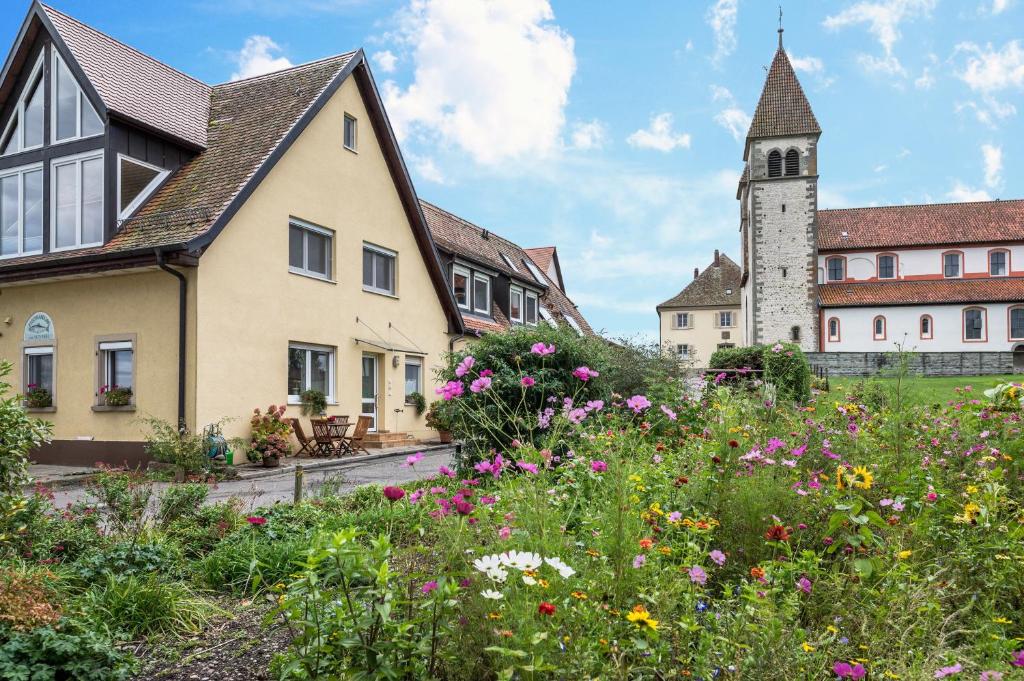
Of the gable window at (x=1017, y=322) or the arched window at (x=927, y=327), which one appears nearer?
the gable window at (x=1017, y=322)

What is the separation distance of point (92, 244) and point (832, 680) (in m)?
15.8

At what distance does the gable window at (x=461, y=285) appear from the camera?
2389 cm

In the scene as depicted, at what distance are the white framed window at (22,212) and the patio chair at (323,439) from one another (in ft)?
22.3

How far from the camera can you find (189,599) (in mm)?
4344

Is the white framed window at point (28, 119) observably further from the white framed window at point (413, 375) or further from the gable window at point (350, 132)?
the white framed window at point (413, 375)

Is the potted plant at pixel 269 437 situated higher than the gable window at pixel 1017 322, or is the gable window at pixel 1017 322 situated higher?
the gable window at pixel 1017 322

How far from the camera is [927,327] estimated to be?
2026 inches

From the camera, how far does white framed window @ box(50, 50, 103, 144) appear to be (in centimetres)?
1539

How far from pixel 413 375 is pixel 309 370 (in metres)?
4.48

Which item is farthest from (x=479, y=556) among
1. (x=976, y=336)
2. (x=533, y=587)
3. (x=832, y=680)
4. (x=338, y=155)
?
(x=976, y=336)

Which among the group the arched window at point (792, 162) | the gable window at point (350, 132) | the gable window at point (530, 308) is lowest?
the gable window at point (530, 308)

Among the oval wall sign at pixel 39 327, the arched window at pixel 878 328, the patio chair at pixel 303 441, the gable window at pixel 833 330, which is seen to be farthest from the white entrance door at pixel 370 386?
the arched window at pixel 878 328

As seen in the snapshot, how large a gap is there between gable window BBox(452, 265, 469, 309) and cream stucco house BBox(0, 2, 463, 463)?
199 inches

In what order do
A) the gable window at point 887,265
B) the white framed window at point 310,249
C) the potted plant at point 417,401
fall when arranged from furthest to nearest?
the gable window at point 887,265 → the potted plant at point 417,401 → the white framed window at point 310,249
